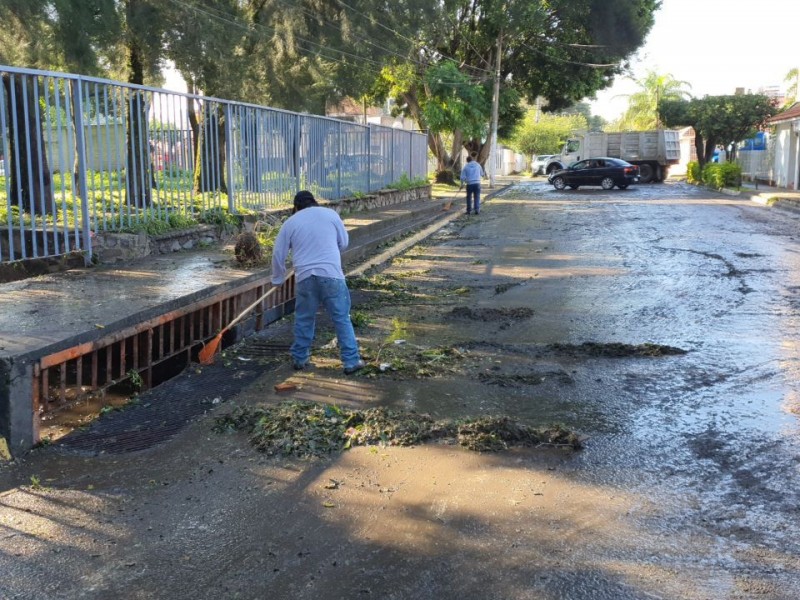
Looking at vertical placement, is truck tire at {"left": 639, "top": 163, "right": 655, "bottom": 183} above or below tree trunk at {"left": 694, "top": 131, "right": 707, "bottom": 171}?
below

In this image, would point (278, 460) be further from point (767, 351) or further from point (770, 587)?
point (767, 351)

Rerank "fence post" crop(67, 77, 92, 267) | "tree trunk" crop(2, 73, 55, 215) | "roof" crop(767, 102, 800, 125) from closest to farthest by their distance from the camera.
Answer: "tree trunk" crop(2, 73, 55, 215) < "fence post" crop(67, 77, 92, 267) < "roof" crop(767, 102, 800, 125)

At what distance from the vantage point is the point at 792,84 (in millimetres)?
39406

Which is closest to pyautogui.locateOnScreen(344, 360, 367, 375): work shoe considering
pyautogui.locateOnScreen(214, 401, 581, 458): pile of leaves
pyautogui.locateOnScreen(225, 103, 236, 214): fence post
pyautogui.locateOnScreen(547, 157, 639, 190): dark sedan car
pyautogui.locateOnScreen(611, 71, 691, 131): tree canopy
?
pyautogui.locateOnScreen(214, 401, 581, 458): pile of leaves

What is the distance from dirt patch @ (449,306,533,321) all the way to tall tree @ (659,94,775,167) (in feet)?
108

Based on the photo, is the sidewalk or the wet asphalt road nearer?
the wet asphalt road

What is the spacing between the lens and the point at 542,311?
8.55 metres

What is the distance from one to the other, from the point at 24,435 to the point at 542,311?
5573mm

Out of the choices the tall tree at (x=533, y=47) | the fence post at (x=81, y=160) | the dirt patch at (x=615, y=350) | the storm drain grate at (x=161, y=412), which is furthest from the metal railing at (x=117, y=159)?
the tall tree at (x=533, y=47)

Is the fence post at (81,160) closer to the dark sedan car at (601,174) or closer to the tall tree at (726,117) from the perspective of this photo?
the dark sedan car at (601,174)

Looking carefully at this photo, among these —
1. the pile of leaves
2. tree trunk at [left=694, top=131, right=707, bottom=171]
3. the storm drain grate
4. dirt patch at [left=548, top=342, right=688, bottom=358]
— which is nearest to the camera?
the pile of leaves

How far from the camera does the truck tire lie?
41.3 m

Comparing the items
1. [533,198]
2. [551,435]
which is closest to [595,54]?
[533,198]

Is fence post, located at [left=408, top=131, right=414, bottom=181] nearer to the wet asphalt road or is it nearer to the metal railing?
the metal railing
